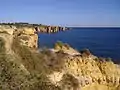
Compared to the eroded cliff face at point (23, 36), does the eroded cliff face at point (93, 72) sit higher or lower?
lower

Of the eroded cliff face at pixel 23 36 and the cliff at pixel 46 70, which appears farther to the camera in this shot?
the eroded cliff face at pixel 23 36

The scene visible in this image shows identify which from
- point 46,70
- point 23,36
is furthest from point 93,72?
point 23,36

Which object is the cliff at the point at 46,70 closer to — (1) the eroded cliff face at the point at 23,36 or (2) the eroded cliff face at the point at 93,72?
(2) the eroded cliff face at the point at 93,72

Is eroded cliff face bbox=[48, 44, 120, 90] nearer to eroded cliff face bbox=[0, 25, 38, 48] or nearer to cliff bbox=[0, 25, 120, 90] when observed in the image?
cliff bbox=[0, 25, 120, 90]

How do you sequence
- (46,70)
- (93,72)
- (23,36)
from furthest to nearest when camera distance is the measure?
(23,36) < (93,72) < (46,70)

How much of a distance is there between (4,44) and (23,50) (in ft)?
6.25

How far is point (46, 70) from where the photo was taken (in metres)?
13.2

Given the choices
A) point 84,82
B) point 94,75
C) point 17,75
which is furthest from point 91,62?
point 17,75

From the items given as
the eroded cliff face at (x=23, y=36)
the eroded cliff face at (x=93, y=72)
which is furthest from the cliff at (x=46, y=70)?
the eroded cliff face at (x=23, y=36)

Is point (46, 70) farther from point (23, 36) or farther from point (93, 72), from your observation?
point (23, 36)

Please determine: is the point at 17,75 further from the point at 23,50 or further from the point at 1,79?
the point at 23,50

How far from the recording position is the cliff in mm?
8330

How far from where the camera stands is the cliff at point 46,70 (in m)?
8.33

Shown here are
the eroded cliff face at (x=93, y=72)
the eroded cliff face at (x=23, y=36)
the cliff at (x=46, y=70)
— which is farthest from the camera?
the eroded cliff face at (x=23, y=36)
